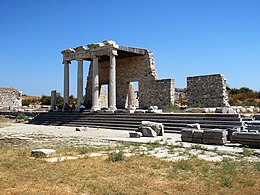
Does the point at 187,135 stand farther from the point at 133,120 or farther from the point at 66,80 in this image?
the point at 66,80

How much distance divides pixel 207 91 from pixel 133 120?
7.34 m

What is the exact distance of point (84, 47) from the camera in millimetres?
26859

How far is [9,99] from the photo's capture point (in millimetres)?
43844

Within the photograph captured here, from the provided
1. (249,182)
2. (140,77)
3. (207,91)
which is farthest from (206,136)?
(140,77)

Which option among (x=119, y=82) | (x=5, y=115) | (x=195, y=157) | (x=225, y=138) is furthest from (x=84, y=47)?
(x=195, y=157)

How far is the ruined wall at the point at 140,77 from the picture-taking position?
90.5 feet

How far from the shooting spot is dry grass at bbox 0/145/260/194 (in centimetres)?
521

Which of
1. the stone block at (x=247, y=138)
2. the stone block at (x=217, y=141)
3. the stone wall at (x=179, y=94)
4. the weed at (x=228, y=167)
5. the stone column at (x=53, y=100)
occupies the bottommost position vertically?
the weed at (x=228, y=167)

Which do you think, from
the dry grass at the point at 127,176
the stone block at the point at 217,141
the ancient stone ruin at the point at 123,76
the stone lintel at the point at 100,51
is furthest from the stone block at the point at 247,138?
the stone lintel at the point at 100,51

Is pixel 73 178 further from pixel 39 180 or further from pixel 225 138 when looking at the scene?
pixel 225 138

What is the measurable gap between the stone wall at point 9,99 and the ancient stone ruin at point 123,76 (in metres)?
18.5

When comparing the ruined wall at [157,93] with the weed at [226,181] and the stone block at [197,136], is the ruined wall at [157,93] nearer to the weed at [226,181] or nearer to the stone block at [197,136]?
the stone block at [197,136]

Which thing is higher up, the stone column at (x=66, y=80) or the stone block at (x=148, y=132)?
the stone column at (x=66, y=80)

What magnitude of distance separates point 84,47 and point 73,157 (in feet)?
64.7
